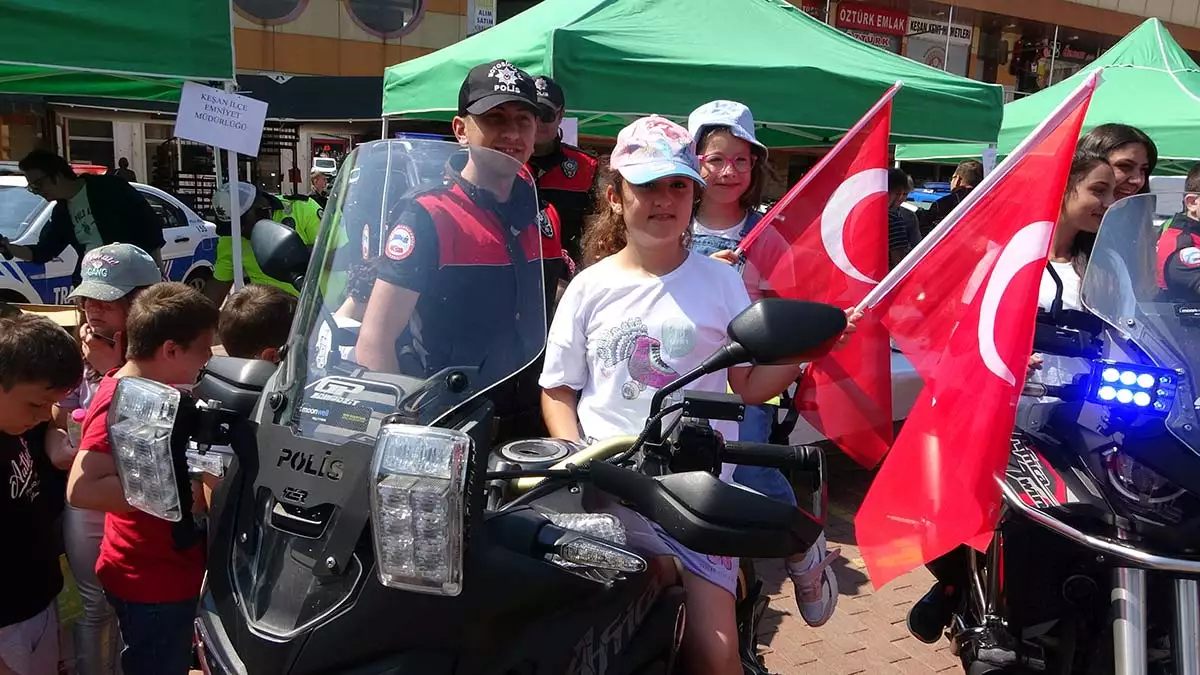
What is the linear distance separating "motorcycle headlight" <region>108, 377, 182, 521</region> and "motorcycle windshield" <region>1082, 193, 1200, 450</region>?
2.22 meters

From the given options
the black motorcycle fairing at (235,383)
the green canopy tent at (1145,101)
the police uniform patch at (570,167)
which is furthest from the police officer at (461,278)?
the green canopy tent at (1145,101)

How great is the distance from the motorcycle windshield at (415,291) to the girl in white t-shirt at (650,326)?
473 millimetres

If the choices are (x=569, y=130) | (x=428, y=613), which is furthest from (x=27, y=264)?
(x=428, y=613)

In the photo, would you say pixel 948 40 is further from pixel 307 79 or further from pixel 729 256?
pixel 729 256

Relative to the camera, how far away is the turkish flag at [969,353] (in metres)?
2.27

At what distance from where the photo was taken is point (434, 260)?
1.66 m

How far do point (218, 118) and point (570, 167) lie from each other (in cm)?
245

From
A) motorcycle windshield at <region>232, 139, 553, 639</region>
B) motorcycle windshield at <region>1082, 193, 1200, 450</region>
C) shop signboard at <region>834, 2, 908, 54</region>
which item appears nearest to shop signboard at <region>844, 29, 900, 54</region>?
shop signboard at <region>834, 2, 908, 54</region>

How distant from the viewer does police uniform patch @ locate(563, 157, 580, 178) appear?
4.22 metres

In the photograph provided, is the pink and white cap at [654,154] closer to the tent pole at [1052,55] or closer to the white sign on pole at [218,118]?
the white sign on pole at [218,118]

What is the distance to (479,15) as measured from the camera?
17.2 m

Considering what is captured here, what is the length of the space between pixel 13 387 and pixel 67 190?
13.9ft

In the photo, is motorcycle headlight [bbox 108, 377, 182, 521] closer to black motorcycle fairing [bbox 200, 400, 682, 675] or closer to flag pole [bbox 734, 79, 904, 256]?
black motorcycle fairing [bbox 200, 400, 682, 675]

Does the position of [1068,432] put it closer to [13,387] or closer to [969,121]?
[13,387]
